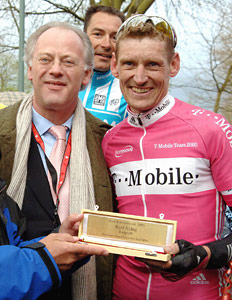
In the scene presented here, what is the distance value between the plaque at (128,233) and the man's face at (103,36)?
88.1 inches

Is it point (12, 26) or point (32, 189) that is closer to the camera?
point (32, 189)

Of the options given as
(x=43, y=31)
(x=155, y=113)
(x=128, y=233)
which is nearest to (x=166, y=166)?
(x=155, y=113)

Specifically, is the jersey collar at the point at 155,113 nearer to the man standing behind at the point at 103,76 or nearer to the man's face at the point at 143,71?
the man's face at the point at 143,71

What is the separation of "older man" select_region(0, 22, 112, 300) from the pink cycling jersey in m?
0.25

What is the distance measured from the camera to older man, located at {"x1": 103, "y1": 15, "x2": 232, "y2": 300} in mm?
2260

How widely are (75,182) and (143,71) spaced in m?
0.83

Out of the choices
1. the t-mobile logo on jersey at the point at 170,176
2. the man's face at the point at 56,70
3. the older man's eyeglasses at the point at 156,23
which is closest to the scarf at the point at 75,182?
the man's face at the point at 56,70

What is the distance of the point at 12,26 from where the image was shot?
44.7 ft

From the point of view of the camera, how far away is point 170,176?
2.33 m

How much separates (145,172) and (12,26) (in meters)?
12.6

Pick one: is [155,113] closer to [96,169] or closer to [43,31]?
[96,169]

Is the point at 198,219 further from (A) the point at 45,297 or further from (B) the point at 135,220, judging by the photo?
(A) the point at 45,297

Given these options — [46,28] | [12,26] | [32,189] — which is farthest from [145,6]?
[32,189]

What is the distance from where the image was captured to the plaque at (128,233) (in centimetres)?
196
